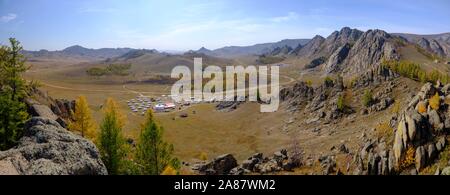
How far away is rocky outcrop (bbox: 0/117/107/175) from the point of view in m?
17.6

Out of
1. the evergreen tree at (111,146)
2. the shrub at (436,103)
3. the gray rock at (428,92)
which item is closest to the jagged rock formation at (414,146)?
the shrub at (436,103)

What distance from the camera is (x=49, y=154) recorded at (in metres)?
19.7

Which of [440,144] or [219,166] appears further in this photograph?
[219,166]

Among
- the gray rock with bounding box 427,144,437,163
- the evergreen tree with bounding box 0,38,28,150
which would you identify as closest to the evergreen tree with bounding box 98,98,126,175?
the evergreen tree with bounding box 0,38,28,150

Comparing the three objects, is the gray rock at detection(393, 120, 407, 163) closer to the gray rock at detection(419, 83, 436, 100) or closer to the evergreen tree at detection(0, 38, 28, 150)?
the gray rock at detection(419, 83, 436, 100)

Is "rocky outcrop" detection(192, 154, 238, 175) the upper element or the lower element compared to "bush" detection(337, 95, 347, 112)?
lower

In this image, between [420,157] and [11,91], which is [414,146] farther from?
[11,91]

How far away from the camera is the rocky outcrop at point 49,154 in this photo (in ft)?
57.7

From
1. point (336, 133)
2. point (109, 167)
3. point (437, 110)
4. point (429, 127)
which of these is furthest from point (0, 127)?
point (336, 133)

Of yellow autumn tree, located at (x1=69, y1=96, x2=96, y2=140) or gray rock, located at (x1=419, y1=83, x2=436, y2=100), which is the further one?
gray rock, located at (x1=419, y1=83, x2=436, y2=100)

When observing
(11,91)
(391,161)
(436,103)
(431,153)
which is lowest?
(391,161)

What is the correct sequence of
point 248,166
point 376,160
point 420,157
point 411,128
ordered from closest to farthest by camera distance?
point 420,157 → point 411,128 → point 376,160 → point 248,166

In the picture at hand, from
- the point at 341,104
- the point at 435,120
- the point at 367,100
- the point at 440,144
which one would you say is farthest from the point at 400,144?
the point at 367,100

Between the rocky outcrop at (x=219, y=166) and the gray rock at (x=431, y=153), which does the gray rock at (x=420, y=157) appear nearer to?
the gray rock at (x=431, y=153)
